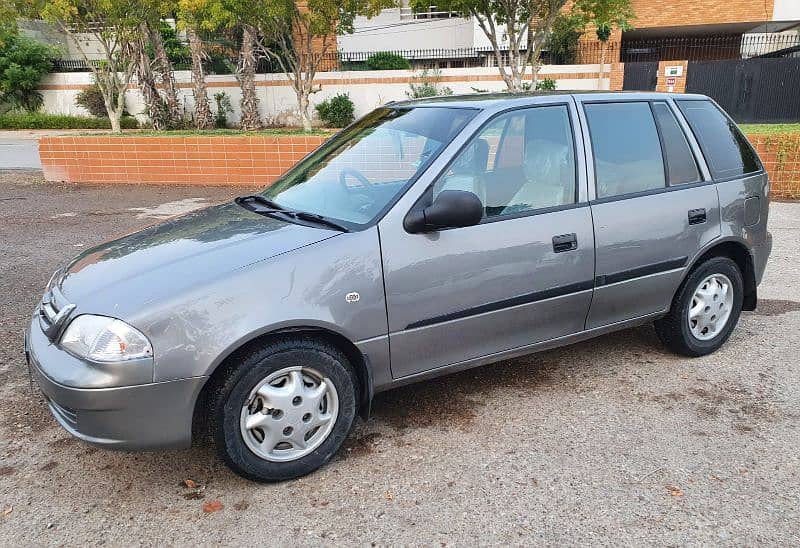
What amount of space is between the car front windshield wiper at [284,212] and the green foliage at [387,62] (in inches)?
978

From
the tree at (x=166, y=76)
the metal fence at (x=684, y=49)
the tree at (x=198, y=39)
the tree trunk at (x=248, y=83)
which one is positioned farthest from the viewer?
the metal fence at (x=684, y=49)

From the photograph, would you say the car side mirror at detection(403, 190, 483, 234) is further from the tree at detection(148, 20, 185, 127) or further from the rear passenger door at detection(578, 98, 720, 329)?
the tree at detection(148, 20, 185, 127)

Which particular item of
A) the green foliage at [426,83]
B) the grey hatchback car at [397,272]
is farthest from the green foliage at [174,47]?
the grey hatchback car at [397,272]

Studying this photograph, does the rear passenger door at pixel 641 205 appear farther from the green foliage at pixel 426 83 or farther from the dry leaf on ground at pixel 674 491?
the green foliage at pixel 426 83

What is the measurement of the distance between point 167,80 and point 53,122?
8633mm

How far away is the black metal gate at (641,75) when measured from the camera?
22.6 m

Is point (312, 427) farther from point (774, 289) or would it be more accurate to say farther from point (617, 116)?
point (774, 289)

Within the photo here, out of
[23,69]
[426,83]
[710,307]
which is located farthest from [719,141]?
[23,69]

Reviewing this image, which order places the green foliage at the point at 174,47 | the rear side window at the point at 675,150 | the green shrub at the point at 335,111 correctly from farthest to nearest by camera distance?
the green foliage at the point at 174,47
the green shrub at the point at 335,111
the rear side window at the point at 675,150

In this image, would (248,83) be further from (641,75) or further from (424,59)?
(641,75)

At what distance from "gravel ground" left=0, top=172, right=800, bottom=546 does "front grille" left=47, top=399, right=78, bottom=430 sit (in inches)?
15.6

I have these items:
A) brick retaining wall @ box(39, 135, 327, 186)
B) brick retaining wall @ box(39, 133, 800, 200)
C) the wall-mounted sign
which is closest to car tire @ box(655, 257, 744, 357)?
brick retaining wall @ box(39, 133, 800, 200)

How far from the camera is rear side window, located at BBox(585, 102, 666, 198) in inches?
148

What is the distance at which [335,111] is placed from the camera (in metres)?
25.7
